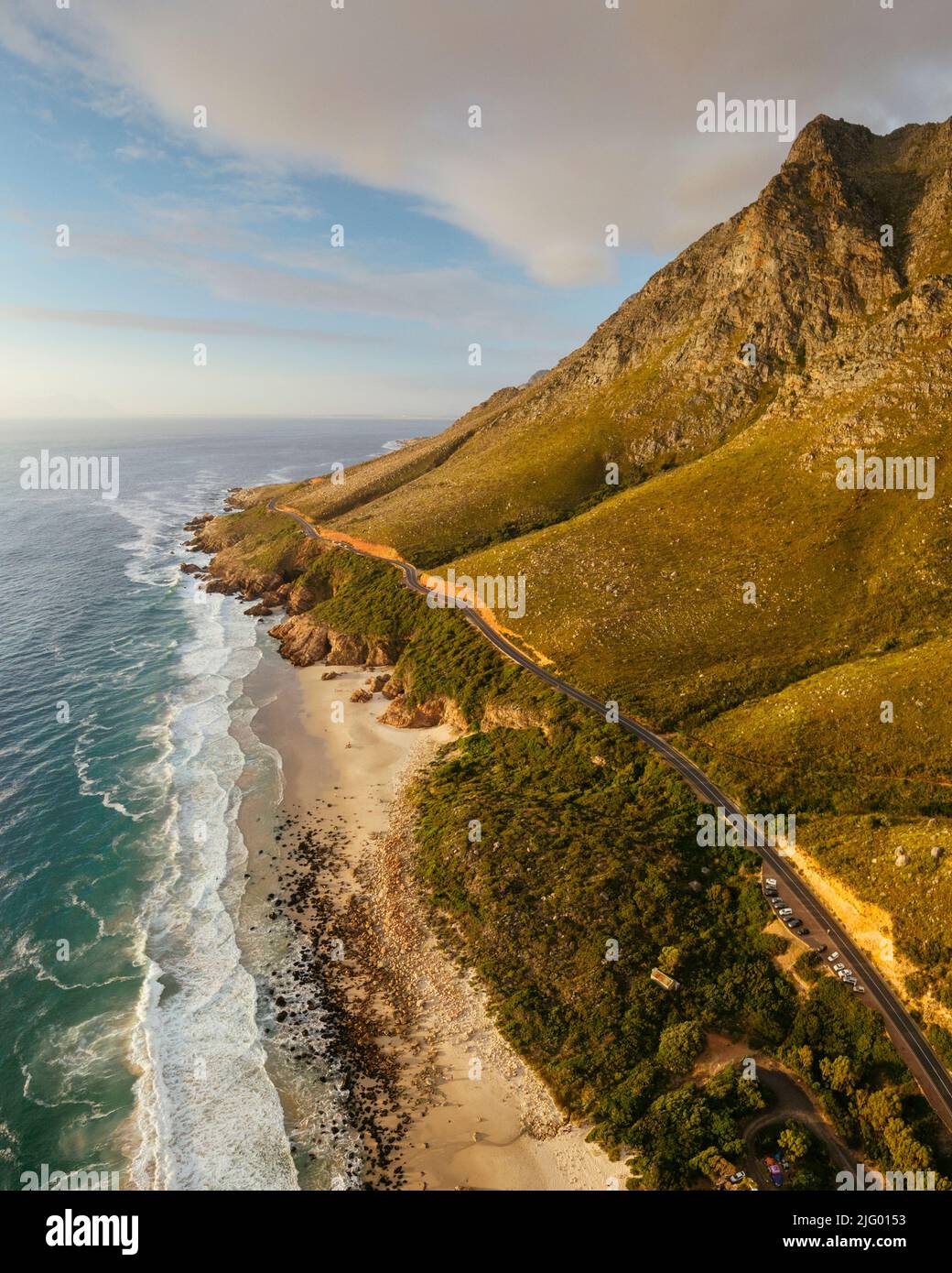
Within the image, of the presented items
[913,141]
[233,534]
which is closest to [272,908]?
[233,534]

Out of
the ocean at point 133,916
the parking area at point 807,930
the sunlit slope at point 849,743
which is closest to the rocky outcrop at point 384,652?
the ocean at point 133,916

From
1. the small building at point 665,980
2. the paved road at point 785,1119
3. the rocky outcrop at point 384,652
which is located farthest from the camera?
the rocky outcrop at point 384,652

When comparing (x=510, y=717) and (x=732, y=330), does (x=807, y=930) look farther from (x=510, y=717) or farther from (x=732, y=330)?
(x=732, y=330)

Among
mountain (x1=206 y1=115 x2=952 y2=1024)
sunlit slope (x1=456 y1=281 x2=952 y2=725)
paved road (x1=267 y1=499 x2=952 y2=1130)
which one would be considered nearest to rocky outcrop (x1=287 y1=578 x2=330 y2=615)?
mountain (x1=206 y1=115 x2=952 y2=1024)

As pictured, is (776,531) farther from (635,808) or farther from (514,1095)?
(514,1095)

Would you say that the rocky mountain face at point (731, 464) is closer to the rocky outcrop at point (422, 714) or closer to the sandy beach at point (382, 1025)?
the rocky outcrop at point (422, 714)

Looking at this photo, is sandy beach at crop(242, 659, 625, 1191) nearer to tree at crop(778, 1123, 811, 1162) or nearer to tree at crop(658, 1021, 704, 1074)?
tree at crop(658, 1021, 704, 1074)
